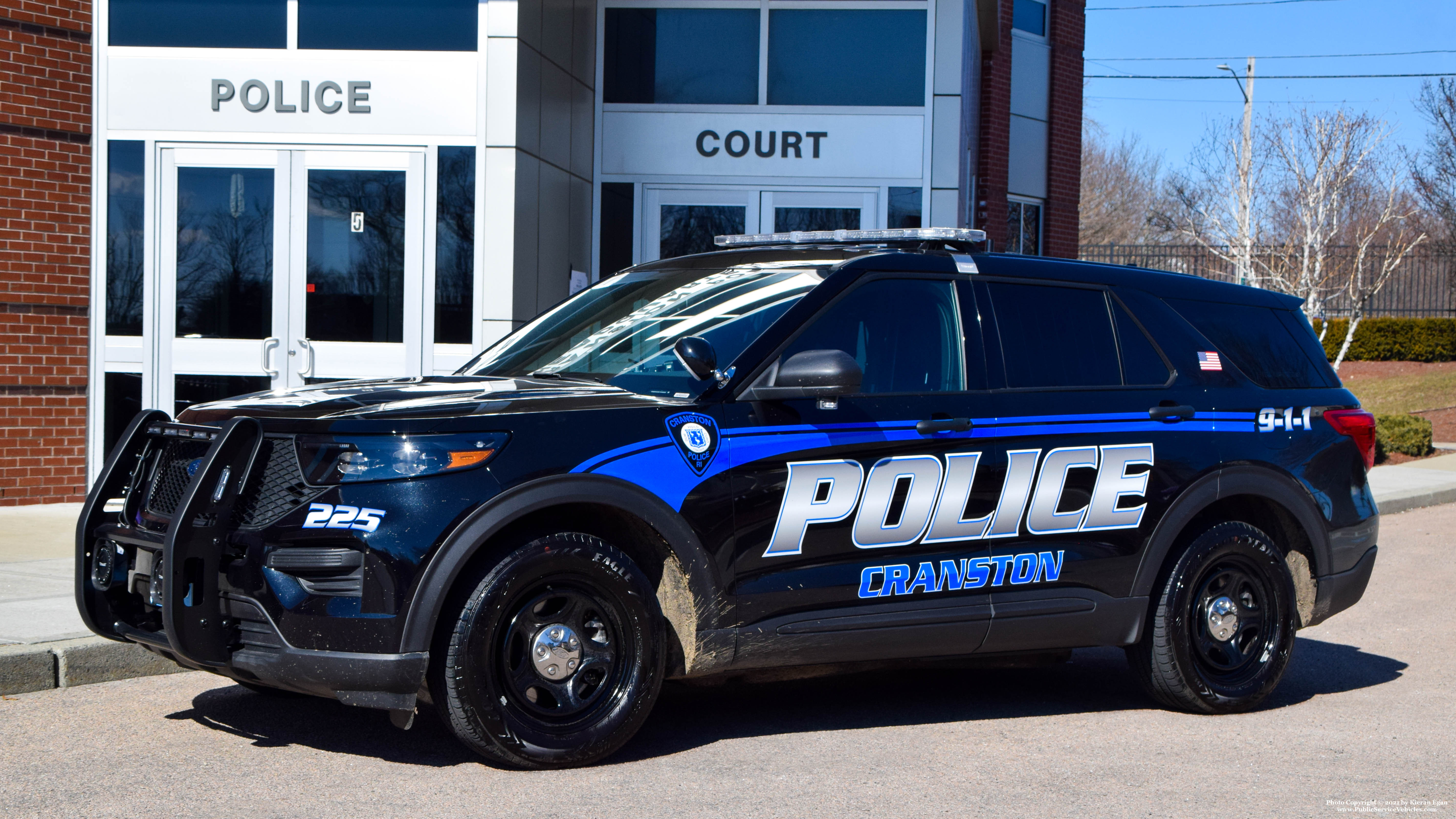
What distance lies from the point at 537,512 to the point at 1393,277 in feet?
120

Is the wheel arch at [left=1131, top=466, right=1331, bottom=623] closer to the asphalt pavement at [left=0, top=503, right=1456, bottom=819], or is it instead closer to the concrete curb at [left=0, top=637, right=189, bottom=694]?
the asphalt pavement at [left=0, top=503, right=1456, bottom=819]

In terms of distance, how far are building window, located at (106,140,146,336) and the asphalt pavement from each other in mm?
6148

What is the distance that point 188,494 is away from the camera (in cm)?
445

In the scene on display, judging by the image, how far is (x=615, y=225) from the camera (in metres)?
14.1

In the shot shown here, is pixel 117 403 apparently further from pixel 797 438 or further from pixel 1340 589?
pixel 1340 589

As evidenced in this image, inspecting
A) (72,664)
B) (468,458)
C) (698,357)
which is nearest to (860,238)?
(698,357)

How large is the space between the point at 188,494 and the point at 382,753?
3.93ft

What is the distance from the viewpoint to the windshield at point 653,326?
17.1ft

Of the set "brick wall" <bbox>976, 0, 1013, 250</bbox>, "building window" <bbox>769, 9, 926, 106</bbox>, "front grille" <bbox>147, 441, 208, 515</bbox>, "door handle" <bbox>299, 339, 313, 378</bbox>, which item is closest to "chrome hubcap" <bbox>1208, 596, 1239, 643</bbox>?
"front grille" <bbox>147, 441, 208, 515</bbox>

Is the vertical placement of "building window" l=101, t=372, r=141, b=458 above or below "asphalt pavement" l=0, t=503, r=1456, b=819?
above

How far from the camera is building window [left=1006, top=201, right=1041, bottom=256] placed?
2311 cm

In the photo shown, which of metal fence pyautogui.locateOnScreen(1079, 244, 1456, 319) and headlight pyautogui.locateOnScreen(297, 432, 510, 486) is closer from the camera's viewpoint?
headlight pyautogui.locateOnScreen(297, 432, 510, 486)

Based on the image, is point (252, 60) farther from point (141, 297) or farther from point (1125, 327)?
point (1125, 327)

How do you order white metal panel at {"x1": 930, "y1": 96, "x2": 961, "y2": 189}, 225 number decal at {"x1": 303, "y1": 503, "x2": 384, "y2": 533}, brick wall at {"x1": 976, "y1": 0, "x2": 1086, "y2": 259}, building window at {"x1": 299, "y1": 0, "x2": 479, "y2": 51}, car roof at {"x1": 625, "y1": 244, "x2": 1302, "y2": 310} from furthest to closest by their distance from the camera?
brick wall at {"x1": 976, "y1": 0, "x2": 1086, "y2": 259}
white metal panel at {"x1": 930, "y1": 96, "x2": 961, "y2": 189}
building window at {"x1": 299, "y1": 0, "x2": 479, "y2": 51}
car roof at {"x1": 625, "y1": 244, "x2": 1302, "y2": 310}
225 number decal at {"x1": 303, "y1": 503, "x2": 384, "y2": 533}
